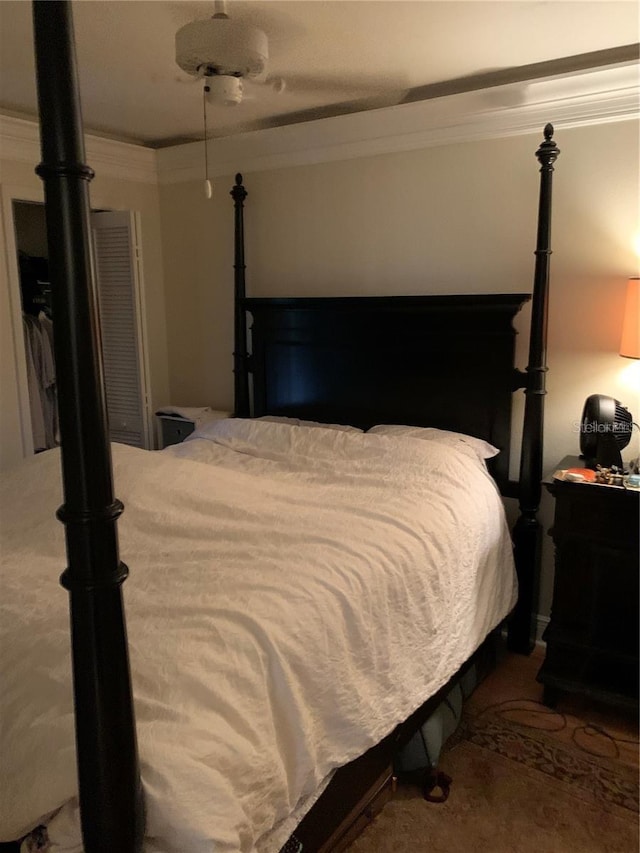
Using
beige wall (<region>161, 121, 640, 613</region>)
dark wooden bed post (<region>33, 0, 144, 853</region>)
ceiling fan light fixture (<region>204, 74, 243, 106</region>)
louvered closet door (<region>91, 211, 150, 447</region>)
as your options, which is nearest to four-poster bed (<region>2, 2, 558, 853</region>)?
dark wooden bed post (<region>33, 0, 144, 853</region>)

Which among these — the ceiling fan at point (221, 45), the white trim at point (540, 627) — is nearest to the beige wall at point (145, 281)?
the ceiling fan at point (221, 45)

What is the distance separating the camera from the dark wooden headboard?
262 cm

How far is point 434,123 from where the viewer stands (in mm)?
2666

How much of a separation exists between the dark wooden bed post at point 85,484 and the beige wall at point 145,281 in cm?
227

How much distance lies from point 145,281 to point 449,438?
203cm

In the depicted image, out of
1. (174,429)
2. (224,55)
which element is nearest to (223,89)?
(224,55)

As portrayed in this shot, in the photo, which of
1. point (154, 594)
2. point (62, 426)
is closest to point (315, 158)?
point (154, 594)

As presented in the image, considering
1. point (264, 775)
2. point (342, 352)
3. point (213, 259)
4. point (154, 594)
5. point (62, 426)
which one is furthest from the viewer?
point (213, 259)

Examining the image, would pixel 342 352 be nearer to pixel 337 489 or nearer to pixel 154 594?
pixel 337 489

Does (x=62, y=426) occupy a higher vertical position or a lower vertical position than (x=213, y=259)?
lower

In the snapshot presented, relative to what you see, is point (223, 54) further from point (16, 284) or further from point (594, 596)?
point (594, 596)

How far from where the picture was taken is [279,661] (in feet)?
4.54

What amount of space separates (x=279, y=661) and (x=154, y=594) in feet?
1.23

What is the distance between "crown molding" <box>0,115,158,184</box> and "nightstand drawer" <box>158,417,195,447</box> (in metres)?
1.34
